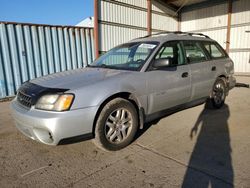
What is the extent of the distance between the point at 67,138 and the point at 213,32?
11647mm

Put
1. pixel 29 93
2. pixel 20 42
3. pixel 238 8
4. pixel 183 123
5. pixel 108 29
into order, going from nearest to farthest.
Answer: pixel 29 93 → pixel 183 123 → pixel 20 42 → pixel 108 29 → pixel 238 8

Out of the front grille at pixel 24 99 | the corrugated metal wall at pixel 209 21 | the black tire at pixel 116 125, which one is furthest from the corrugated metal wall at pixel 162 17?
the front grille at pixel 24 99

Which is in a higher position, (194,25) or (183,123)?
(194,25)

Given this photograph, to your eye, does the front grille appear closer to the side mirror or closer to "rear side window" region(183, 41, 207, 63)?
the side mirror

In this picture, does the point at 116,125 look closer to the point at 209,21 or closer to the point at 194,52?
the point at 194,52

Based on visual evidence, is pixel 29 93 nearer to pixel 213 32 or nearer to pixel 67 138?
pixel 67 138

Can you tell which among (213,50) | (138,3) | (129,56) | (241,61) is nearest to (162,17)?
(138,3)

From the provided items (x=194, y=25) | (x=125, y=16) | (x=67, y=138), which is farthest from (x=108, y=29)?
(x=67, y=138)

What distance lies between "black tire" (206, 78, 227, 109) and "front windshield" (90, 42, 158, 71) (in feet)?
6.44

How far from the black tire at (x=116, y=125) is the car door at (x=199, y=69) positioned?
1.55m

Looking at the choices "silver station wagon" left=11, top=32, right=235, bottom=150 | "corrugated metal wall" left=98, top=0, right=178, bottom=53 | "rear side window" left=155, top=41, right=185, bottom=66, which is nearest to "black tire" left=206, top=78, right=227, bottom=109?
"silver station wagon" left=11, top=32, right=235, bottom=150

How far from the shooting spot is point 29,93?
8.97 feet

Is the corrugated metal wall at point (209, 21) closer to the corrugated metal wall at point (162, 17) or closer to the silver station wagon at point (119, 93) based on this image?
the corrugated metal wall at point (162, 17)

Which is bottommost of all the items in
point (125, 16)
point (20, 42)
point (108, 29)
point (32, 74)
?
point (32, 74)
